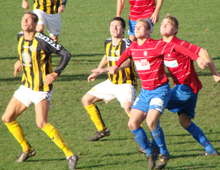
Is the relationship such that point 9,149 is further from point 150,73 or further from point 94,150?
point 150,73

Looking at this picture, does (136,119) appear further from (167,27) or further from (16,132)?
(16,132)

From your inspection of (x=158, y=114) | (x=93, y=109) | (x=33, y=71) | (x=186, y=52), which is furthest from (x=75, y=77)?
(x=186, y=52)

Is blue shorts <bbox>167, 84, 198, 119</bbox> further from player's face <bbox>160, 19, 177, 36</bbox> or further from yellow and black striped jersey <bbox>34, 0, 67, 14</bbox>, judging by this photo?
yellow and black striped jersey <bbox>34, 0, 67, 14</bbox>

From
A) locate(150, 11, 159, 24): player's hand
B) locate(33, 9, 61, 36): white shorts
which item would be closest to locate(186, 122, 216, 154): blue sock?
locate(150, 11, 159, 24): player's hand

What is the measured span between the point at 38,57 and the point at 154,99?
1.81 m

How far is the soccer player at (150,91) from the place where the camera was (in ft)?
16.1

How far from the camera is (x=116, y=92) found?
235 inches

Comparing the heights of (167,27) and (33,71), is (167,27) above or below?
above

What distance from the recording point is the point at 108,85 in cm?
610

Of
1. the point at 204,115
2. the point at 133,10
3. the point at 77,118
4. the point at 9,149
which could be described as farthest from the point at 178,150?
the point at 133,10

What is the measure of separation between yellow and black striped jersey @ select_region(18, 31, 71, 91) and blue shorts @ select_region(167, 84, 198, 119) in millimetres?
1674

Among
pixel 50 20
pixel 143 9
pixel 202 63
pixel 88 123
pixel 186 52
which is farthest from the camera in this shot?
pixel 50 20

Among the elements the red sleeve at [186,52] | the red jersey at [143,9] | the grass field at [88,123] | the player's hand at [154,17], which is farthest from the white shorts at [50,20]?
the red sleeve at [186,52]

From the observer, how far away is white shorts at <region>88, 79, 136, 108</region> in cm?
582
